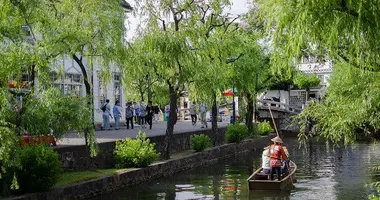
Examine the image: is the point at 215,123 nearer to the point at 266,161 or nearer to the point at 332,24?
the point at 266,161

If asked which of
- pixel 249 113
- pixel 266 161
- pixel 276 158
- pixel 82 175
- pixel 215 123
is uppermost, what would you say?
pixel 249 113

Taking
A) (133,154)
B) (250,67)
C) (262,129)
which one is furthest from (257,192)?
(262,129)

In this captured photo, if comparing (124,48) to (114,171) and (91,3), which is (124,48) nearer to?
(91,3)

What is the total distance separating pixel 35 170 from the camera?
15.5 m

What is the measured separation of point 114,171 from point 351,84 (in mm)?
9686

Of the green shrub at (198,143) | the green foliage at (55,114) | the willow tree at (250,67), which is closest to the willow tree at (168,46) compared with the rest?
the green shrub at (198,143)

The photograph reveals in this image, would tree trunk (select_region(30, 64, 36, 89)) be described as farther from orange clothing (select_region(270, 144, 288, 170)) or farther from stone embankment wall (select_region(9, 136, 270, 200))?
orange clothing (select_region(270, 144, 288, 170))

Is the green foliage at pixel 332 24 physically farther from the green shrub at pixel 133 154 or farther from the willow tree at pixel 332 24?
the green shrub at pixel 133 154

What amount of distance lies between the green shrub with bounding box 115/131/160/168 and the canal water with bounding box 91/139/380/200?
946 mm

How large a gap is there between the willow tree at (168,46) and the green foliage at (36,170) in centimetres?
736

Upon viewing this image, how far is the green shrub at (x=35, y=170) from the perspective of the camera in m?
15.5

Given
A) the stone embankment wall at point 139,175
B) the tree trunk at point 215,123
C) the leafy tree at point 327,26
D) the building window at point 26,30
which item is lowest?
the stone embankment wall at point 139,175

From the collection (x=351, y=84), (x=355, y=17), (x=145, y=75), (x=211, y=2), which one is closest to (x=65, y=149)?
(x=145, y=75)

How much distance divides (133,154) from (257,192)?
4998 millimetres
